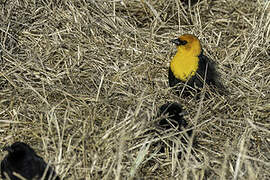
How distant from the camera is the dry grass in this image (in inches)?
139

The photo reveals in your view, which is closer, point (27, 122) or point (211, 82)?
point (27, 122)

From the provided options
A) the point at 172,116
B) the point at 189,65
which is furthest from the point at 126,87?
the point at 172,116

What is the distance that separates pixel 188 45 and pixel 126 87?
82 centimetres

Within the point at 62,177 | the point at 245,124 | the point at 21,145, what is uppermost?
the point at 21,145

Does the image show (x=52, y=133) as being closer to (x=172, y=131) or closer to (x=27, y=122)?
(x=27, y=122)

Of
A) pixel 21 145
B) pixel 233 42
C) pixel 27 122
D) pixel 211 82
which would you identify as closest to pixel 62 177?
pixel 21 145

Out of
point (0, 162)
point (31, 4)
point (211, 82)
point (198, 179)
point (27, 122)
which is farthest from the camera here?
point (31, 4)

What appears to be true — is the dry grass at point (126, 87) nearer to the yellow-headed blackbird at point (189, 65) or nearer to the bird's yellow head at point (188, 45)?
the yellow-headed blackbird at point (189, 65)

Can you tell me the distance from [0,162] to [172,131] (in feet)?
4.87

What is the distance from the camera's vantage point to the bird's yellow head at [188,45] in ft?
15.2

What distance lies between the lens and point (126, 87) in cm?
457

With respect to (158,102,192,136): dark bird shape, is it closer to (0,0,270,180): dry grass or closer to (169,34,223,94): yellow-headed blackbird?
(0,0,270,180): dry grass

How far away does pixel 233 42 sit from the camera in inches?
215

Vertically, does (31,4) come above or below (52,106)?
above
